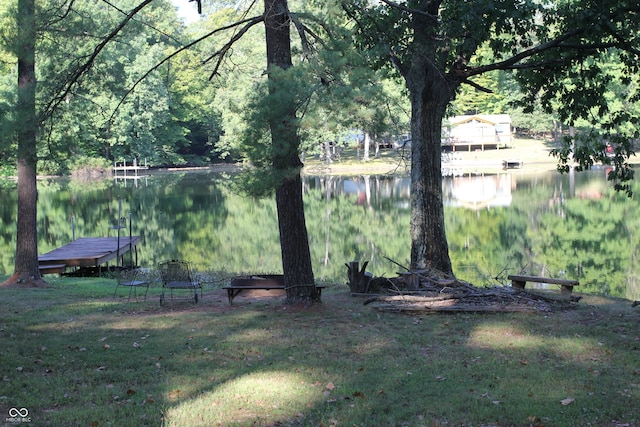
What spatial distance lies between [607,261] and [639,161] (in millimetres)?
38574

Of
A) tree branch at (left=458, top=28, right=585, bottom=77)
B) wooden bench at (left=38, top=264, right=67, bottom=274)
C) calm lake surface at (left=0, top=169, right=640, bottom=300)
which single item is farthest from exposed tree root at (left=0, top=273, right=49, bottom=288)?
tree branch at (left=458, top=28, right=585, bottom=77)

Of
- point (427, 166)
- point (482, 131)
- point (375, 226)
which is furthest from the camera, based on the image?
point (482, 131)

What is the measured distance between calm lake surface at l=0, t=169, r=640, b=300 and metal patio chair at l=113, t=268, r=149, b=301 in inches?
98.1

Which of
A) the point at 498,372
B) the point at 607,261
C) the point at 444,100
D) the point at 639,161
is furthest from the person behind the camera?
the point at 639,161

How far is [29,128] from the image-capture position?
11242 millimetres

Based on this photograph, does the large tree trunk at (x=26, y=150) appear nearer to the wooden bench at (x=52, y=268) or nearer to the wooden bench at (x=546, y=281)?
the wooden bench at (x=52, y=268)

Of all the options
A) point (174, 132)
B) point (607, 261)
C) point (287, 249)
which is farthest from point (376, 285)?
point (174, 132)

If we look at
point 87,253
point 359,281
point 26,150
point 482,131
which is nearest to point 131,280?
point 26,150

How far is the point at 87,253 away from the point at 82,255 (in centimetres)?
44

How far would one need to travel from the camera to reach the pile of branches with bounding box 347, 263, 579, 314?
977 cm

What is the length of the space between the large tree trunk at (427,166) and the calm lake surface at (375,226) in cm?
101

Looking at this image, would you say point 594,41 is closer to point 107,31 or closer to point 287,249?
point 287,249

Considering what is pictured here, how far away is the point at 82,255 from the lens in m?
20.1

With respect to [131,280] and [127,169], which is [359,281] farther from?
[127,169]
